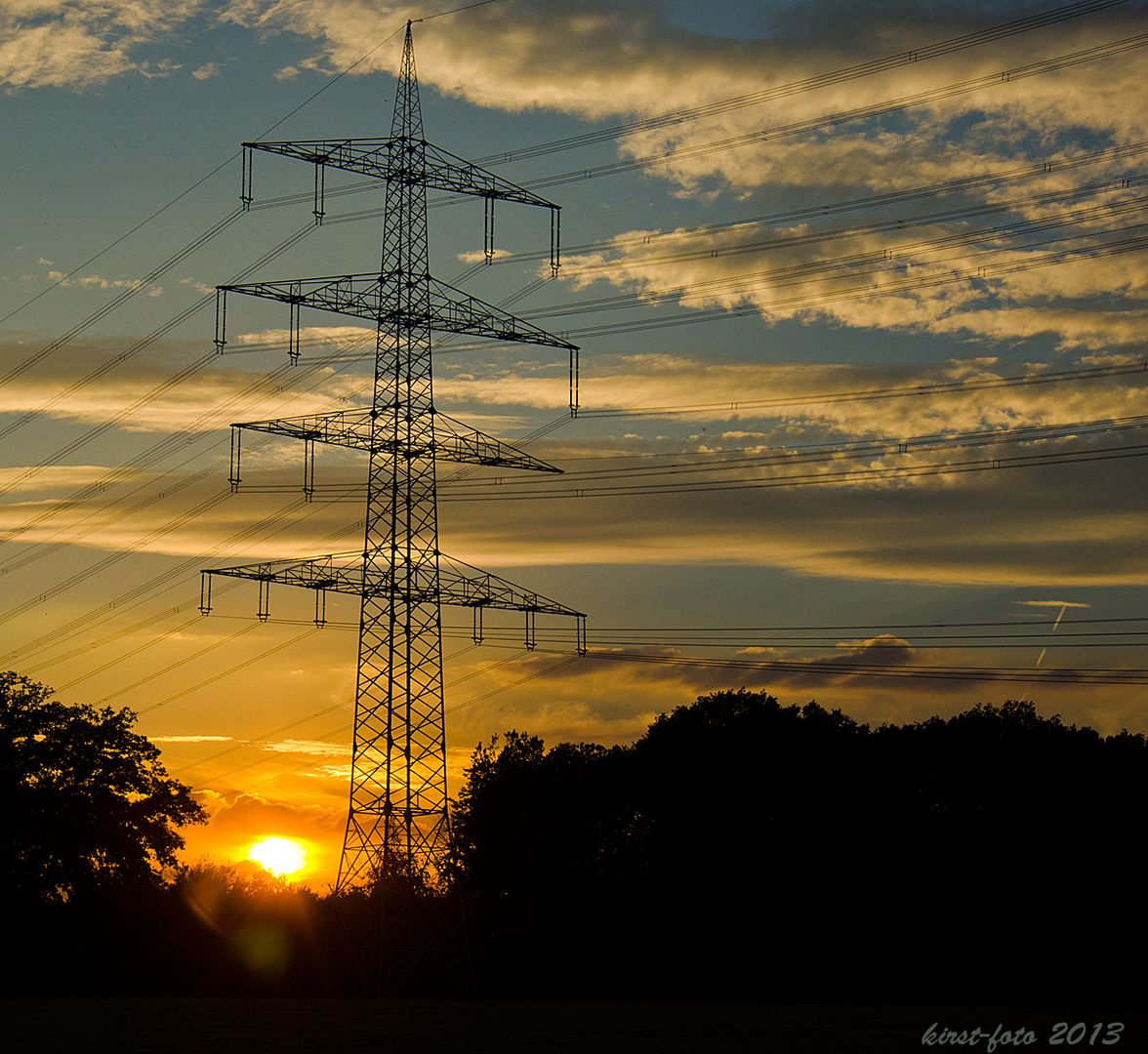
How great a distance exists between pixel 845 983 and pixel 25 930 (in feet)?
128

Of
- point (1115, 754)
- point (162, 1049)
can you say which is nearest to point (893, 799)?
point (1115, 754)

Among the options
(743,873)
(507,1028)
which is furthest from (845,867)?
(507,1028)

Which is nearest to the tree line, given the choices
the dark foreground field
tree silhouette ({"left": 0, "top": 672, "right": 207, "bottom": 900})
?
tree silhouette ({"left": 0, "top": 672, "right": 207, "bottom": 900})

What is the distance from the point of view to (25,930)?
63.3 metres

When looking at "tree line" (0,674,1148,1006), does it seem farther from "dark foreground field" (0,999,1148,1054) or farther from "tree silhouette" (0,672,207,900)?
"dark foreground field" (0,999,1148,1054)

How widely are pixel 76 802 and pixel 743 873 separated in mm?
33937

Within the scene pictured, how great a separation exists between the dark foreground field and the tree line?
45.2ft

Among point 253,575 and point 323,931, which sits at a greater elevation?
point 253,575

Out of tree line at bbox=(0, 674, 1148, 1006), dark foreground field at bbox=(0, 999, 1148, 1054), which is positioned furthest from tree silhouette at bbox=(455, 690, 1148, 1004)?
dark foreground field at bbox=(0, 999, 1148, 1054)

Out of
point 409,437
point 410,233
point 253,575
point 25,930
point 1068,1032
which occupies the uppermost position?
point 410,233

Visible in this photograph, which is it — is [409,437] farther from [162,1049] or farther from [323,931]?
[323,931]

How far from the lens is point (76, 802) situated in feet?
216

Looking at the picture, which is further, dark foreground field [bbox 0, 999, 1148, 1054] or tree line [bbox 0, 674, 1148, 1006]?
tree line [bbox 0, 674, 1148, 1006]

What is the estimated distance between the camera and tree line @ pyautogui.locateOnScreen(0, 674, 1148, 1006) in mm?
65750
